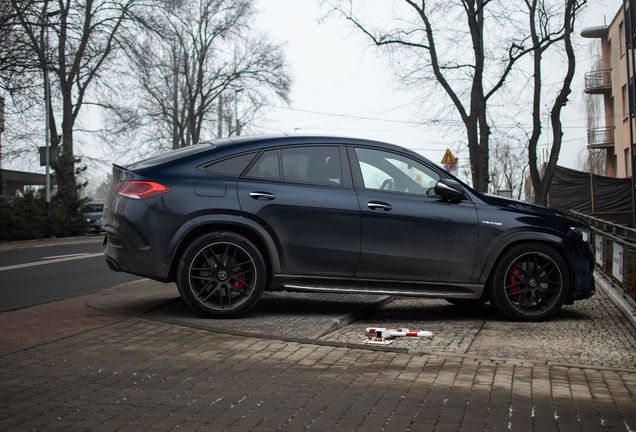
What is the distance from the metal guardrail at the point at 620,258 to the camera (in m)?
8.07

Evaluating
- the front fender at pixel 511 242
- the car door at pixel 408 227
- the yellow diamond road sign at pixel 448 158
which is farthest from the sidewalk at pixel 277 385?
the yellow diamond road sign at pixel 448 158

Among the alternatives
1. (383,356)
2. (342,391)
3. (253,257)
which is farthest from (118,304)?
(342,391)

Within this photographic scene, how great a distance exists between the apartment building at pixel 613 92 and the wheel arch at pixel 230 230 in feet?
107

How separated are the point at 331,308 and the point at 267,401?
10.6 feet

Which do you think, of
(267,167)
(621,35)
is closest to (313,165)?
(267,167)

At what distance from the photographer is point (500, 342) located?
19.2 ft

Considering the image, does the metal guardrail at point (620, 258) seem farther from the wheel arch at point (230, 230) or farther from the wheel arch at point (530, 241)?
the wheel arch at point (230, 230)

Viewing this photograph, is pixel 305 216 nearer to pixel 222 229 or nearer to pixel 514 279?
pixel 222 229

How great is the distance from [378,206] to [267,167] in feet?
3.72

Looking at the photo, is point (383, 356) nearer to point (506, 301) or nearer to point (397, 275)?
point (397, 275)

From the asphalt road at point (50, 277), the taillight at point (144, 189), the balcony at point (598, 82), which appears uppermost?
the balcony at point (598, 82)

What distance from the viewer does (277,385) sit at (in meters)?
4.32

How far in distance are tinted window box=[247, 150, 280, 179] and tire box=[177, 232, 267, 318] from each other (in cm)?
66

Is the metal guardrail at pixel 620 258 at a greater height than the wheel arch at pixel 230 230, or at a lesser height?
lesser
